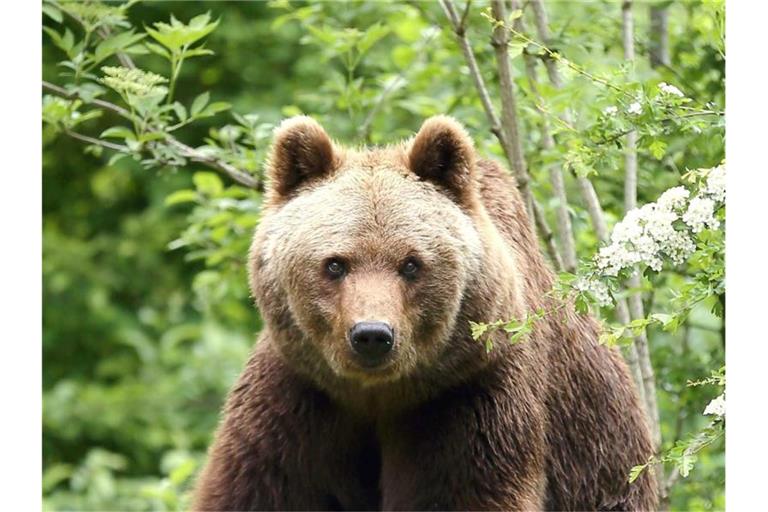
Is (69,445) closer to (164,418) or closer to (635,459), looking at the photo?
(164,418)

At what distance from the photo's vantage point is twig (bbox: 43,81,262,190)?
19.6 feet

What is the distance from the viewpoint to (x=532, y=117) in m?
6.41

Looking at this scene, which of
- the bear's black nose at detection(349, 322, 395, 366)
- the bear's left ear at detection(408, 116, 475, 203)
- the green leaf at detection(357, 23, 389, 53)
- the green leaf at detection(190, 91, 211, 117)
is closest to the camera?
the bear's black nose at detection(349, 322, 395, 366)

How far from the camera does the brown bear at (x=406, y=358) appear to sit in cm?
483

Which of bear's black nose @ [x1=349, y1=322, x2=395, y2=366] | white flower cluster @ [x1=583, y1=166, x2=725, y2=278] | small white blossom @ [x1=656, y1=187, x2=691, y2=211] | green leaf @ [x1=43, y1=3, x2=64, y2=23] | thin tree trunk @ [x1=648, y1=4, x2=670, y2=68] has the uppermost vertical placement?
thin tree trunk @ [x1=648, y1=4, x2=670, y2=68]

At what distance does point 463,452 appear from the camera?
514cm

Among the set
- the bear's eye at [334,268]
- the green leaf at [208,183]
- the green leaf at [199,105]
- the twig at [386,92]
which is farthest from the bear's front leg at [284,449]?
the green leaf at [208,183]

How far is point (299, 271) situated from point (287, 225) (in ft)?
0.79

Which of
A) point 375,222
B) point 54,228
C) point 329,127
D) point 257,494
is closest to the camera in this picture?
point 375,222

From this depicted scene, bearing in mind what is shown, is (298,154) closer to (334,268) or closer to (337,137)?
(334,268)

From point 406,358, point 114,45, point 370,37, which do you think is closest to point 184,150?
point 114,45

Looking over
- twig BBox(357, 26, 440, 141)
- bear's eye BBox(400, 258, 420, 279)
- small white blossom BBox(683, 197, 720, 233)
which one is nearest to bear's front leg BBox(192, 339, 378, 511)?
bear's eye BBox(400, 258, 420, 279)

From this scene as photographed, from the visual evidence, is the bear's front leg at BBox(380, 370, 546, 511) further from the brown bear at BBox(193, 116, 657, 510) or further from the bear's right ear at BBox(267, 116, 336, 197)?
the bear's right ear at BBox(267, 116, 336, 197)

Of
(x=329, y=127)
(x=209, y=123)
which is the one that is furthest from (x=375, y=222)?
(x=209, y=123)
